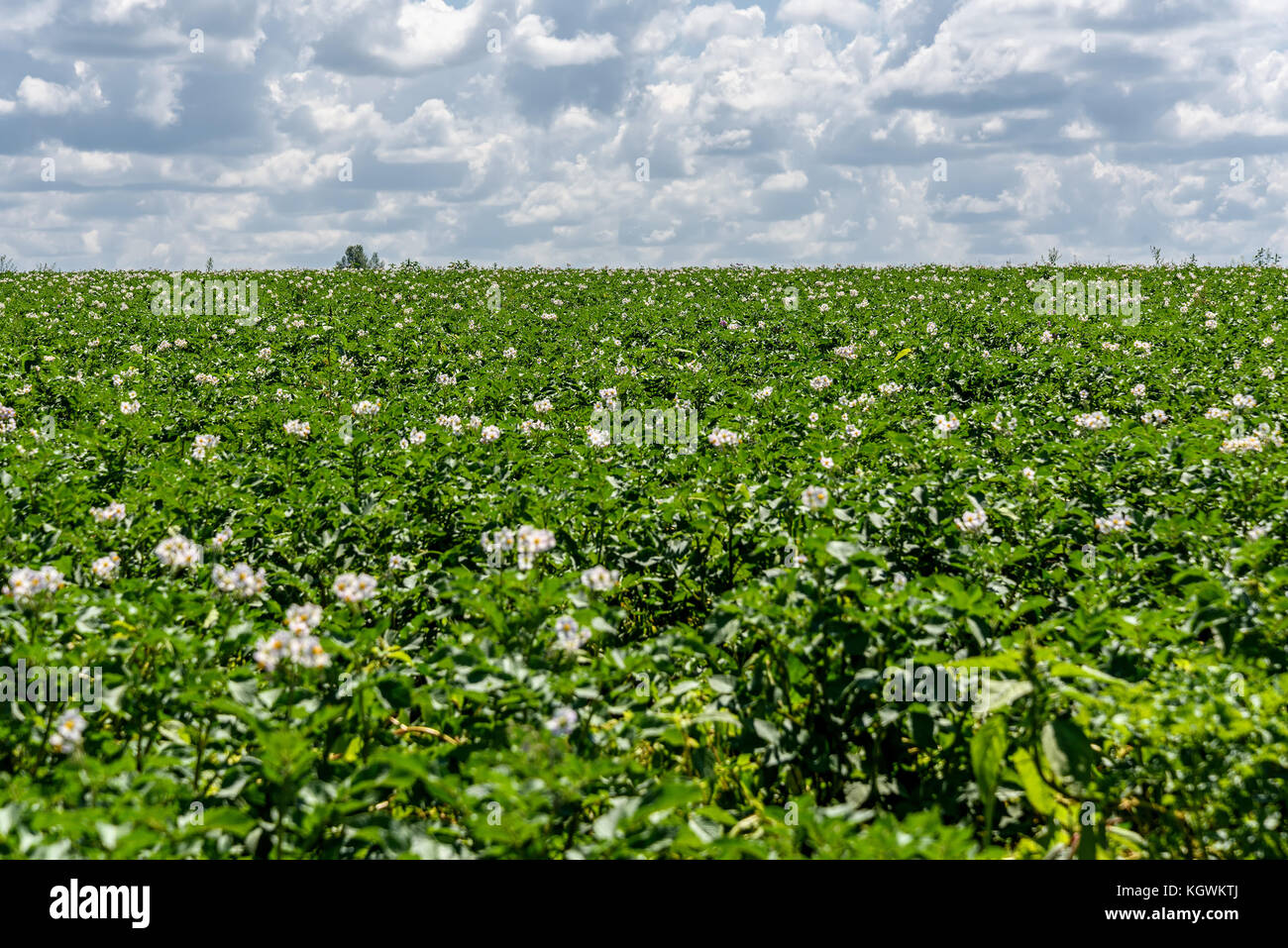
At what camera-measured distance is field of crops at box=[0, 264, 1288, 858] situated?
285 cm

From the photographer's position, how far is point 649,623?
5520mm

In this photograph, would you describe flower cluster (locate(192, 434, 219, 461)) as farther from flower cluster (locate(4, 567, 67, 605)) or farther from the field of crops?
flower cluster (locate(4, 567, 67, 605))

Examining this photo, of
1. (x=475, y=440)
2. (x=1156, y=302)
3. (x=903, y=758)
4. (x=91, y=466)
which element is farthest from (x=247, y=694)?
(x=1156, y=302)

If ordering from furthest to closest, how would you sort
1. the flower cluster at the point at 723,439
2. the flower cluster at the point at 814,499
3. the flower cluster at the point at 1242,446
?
the flower cluster at the point at 723,439, the flower cluster at the point at 1242,446, the flower cluster at the point at 814,499

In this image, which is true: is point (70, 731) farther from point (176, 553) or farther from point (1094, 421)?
point (1094, 421)

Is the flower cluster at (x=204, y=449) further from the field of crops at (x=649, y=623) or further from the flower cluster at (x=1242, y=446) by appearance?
the flower cluster at (x=1242, y=446)

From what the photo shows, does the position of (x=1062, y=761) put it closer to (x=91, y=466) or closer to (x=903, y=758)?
(x=903, y=758)

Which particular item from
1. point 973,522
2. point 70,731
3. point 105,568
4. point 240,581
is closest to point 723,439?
point 973,522

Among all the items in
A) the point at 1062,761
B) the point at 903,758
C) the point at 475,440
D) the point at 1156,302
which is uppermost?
the point at 1156,302

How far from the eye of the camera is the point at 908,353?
13.6 m

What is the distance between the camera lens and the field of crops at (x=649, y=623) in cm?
285

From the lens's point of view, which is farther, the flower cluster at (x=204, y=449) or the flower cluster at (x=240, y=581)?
the flower cluster at (x=204, y=449)

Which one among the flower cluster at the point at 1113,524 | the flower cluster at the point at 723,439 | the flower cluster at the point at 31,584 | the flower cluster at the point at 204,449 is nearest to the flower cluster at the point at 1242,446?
the flower cluster at the point at 1113,524
